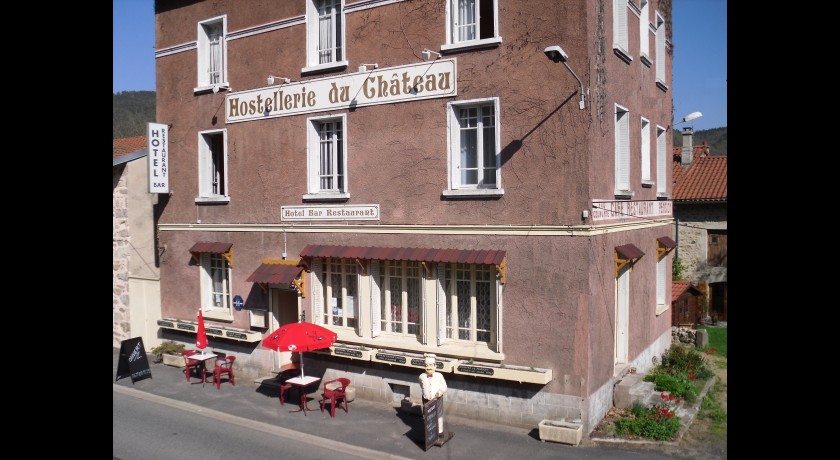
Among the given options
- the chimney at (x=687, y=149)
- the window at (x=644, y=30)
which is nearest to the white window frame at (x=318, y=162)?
the window at (x=644, y=30)

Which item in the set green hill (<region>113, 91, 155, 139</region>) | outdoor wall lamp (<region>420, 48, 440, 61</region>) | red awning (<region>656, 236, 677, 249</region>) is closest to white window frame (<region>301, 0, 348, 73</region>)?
outdoor wall lamp (<region>420, 48, 440, 61</region>)

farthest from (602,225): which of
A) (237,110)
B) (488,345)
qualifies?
(237,110)

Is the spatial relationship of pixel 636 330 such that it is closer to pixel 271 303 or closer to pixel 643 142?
pixel 643 142

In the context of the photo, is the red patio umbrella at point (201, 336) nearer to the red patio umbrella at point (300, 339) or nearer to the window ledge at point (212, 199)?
the window ledge at point (212, 199)

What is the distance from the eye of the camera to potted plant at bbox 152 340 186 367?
1870 cm

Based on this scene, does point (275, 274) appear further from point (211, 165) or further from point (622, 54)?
point (622, 54)

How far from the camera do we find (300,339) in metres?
14.0

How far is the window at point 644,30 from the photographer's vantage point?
55.0 feet

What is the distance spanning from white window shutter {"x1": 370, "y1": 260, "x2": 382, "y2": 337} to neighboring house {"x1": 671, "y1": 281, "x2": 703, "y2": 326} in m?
10.3

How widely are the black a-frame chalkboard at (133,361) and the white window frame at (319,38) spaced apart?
8.04 m

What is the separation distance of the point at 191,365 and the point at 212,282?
7.60 ft

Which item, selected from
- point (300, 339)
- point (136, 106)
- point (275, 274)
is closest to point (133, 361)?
point (275, 274)

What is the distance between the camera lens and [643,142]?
17.6 m
